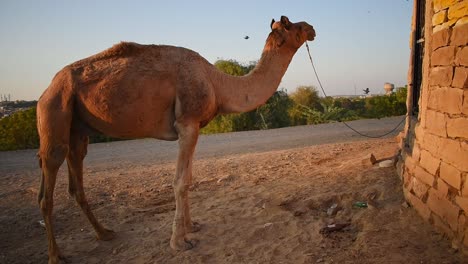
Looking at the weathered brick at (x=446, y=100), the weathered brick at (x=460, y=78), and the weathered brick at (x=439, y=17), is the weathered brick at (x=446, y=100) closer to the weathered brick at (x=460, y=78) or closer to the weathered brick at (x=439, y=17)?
the weathered brick at (x=460, y=78)

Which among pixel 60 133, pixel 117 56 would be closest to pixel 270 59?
pixel 117 56

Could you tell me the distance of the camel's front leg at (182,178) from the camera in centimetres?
455

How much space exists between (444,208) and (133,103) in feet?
12.6

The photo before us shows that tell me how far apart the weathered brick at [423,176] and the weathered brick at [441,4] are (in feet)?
6.80

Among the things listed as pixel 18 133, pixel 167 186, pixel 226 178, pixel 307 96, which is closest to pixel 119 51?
pixel 167 186

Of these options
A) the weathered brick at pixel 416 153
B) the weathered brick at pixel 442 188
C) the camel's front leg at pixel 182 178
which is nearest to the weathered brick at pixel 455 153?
the weathered brick at pixel 442 188

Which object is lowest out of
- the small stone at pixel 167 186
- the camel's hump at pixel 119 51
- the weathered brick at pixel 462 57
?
the small stone at pixel 167 186

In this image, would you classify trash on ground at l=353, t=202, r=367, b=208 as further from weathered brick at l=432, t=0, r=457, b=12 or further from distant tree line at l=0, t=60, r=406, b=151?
distant tree line at l=0, t=60, r=406, b=151

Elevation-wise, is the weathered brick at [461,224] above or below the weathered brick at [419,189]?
below

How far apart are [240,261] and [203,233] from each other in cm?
96

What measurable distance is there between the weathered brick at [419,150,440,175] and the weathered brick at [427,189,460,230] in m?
0.27

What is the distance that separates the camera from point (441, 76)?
4.45 m

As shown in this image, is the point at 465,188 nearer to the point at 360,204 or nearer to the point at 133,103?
the point at 360,204

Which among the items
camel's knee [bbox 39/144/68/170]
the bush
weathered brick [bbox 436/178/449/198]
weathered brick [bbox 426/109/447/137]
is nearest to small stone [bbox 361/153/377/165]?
weathered brick [bbox 426/109/447/137]
